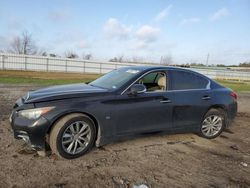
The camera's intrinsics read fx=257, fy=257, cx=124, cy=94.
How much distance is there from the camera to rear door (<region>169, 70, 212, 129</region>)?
17.3 ft

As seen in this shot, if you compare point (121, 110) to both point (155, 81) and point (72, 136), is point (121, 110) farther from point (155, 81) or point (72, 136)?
point (155, 81)

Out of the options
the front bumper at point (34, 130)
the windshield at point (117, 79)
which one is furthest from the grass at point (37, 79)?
the front bumper at point (34, 130)

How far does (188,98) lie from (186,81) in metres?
0.40

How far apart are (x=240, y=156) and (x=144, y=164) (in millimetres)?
2000

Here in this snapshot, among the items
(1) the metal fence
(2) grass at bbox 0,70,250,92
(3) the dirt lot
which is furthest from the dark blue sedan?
(1) the metal fence

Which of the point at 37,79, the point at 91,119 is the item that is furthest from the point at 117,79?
the point at 37,79

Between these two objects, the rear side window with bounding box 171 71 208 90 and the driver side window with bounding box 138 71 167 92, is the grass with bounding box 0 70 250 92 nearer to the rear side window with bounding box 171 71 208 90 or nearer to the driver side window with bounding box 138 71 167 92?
the driver side window with bounding box 138 71 167 92

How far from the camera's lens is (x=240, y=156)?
4895mm

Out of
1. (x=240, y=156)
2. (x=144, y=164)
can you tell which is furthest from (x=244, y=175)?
(x=144, y=164)

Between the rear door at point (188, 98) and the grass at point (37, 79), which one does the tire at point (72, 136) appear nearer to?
the rear door at point (188, 98)

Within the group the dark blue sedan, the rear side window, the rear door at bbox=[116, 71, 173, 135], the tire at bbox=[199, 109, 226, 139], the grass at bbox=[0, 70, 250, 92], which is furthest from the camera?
the grass at bbox=[0, 70, 250, 92]

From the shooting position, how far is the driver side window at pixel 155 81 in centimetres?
→ 514

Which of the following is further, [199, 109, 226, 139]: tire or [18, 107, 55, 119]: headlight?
[199, 109, 226, 139]: tire

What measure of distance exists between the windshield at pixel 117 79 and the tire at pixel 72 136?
897 millimetres
